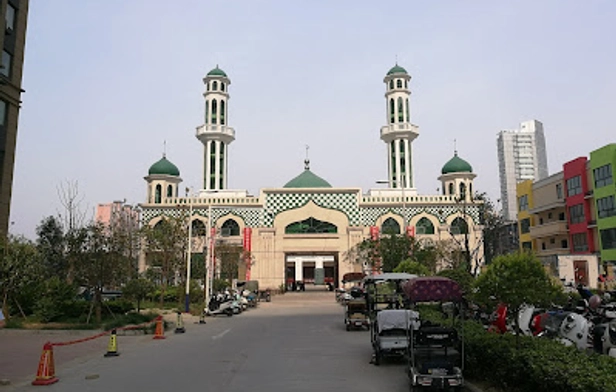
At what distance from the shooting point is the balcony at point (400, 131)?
54156 millimetres

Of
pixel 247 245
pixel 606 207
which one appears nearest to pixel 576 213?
pixel 606 207

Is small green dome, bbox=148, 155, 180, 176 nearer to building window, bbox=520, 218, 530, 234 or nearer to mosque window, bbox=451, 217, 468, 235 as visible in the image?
mosque window, bbox=451, 217, 468, 235

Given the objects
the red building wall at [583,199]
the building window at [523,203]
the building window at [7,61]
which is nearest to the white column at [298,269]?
the building window at [523,203]

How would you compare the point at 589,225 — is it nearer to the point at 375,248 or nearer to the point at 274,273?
the point at 375,248

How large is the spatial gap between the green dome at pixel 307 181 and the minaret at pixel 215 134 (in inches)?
305

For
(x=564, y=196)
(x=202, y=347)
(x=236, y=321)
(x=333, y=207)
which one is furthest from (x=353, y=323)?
(x=333, y=207)

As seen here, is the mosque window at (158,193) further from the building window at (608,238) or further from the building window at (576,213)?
the building window at (608,238)

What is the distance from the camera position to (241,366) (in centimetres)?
1123

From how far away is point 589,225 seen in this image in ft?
117

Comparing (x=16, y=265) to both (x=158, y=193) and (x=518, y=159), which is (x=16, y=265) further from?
(x=518, y=159)

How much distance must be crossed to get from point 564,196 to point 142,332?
33.8 meters

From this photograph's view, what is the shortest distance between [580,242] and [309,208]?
77.7 ft

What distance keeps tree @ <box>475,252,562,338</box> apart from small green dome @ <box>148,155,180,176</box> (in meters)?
47.8

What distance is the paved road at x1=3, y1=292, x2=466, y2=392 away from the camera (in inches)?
363
